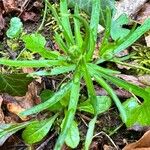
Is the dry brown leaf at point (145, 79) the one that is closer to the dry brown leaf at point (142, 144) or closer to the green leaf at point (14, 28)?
the dry brown leaf at point (142, 144)

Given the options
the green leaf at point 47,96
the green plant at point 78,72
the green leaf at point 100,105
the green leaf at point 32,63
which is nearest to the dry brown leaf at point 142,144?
the green plant at point 78,72

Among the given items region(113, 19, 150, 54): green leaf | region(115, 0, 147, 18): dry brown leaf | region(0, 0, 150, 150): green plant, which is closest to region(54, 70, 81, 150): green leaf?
region(0, 0, 150, 150): green plant

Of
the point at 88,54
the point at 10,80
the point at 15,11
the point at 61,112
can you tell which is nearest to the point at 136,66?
the point at 88,54

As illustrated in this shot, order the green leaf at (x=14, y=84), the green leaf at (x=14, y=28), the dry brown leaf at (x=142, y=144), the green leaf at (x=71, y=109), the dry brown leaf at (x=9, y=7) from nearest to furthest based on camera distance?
the green leaf at (x=71, y=109), the dry brown leaf at (x=142, y=144), the green leaf at (x=14, y=84), the green leaf at (x=14, y=28), the dry brown leaf at (x=9, y=7)

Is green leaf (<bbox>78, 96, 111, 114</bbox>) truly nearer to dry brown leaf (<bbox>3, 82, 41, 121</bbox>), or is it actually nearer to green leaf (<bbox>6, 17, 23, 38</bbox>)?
dry brown leaf (<bbox>3, 82, 41, 121</bbox>)

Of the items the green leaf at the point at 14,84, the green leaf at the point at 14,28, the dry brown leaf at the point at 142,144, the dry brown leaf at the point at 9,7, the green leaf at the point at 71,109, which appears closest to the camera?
the green leaf at the point at 71,109

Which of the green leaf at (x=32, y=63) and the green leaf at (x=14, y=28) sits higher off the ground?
the green leaf at (x=14, y=28)

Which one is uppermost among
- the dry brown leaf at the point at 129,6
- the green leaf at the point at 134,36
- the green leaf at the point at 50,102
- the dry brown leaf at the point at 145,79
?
the dry brown leaf at the point at 129,6
